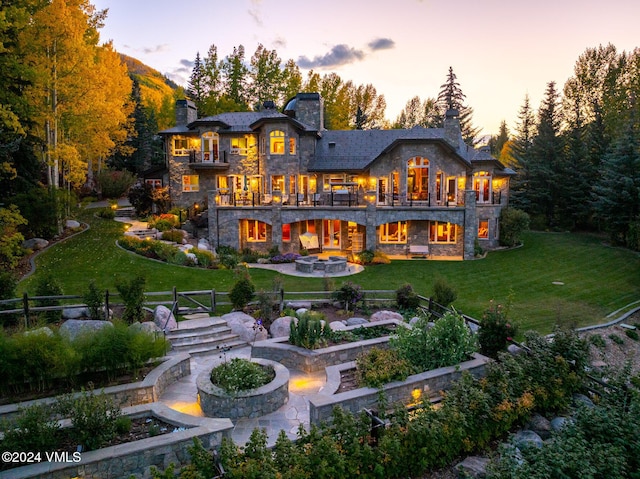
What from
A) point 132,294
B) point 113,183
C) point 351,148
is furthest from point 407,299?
point 113,183

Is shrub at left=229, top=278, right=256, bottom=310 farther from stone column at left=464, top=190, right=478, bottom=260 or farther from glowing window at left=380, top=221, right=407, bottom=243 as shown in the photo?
stone column at left=464, top=190, right=478, bottom=260

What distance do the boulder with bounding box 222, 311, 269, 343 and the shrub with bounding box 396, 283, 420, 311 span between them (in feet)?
16.1

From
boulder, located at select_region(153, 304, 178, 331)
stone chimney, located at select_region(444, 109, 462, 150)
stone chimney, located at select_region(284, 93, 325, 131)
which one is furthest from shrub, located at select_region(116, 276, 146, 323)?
stone chimney, located at select_region(444, 109, 462, 150)

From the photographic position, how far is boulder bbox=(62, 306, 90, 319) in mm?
12406

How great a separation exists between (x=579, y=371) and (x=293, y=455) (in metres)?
7.06

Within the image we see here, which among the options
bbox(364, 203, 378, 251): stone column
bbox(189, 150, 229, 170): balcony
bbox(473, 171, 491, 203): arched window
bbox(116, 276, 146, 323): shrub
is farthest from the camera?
bbox(189, 150, 229, 170): balcony

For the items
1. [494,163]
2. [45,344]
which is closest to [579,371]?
[45,344]

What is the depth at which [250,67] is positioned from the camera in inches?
1849

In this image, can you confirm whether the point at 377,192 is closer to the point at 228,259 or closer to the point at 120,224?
the point at 228,259

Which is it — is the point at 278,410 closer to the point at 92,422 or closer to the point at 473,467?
the point at 92,422

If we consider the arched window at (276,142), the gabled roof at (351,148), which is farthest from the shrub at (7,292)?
the gabled roof at (351,148)

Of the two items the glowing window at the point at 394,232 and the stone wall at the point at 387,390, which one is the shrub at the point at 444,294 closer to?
the stone wall at the point at 387,390

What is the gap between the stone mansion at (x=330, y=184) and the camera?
82.1ft

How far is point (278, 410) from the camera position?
844 centimetres
